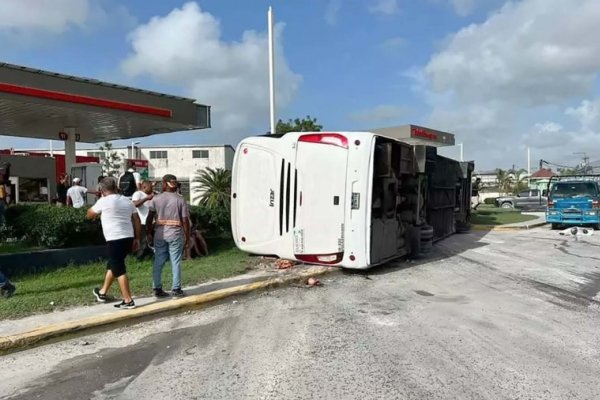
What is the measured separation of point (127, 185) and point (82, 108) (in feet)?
25.7

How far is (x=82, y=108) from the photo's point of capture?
60.1 feet

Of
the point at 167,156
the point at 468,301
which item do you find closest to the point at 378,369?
the point at 468,301

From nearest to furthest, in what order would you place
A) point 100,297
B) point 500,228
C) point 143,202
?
point 100,297 → point 143,202 → point 500,228

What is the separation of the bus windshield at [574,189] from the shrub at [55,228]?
18152 mm

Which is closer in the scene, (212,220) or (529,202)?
(212,220)

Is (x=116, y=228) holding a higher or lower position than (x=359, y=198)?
lower

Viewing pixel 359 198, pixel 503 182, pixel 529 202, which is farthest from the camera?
pixel 503 182

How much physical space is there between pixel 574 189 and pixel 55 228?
1951cm

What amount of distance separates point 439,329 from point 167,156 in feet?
198

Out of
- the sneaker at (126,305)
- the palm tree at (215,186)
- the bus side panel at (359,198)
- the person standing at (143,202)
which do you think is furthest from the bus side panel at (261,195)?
the palm tree at (215,186)

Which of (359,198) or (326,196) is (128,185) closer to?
(326,196)

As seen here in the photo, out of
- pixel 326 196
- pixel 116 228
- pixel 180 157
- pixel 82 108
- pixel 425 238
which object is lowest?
pixel 425 238

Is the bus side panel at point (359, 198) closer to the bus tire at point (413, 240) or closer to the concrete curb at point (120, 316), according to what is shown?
the concrete curb at point (120, 316)

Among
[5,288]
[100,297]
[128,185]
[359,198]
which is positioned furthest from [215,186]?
[100,297]
